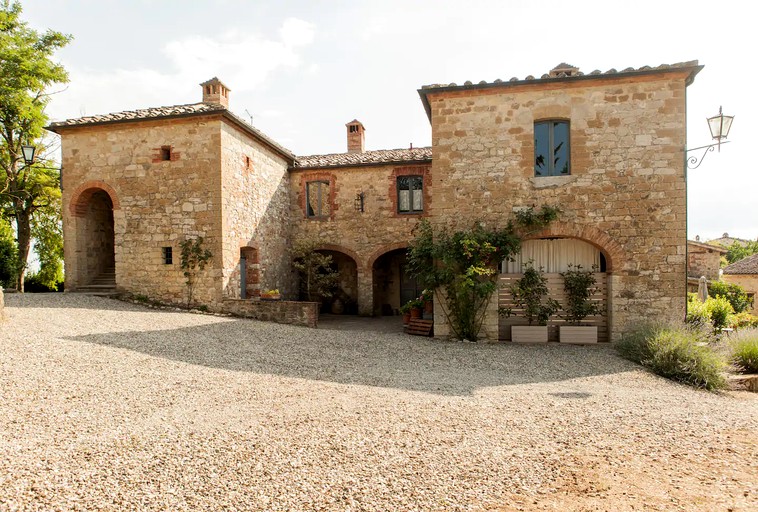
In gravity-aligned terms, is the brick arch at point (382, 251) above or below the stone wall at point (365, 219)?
below

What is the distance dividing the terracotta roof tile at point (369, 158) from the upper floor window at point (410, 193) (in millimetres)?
673

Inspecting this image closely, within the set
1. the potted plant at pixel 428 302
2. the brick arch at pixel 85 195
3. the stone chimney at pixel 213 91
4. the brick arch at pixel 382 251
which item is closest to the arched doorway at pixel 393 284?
the brick arch at pixel 382 251

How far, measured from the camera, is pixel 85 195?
39.7 feet

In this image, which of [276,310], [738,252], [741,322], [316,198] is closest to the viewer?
[276,310]

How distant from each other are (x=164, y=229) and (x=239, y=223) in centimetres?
191

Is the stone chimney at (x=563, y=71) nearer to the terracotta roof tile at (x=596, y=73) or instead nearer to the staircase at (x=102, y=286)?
the terracotta roof tile at (x=596, y=73)

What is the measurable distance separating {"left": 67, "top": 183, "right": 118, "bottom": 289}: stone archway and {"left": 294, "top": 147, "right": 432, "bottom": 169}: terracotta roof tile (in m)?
6.12

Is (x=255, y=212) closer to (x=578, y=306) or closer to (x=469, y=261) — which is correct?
(x=469, y=261)

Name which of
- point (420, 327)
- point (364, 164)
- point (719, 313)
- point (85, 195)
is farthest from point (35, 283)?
point (719, 313)

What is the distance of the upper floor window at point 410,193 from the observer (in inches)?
578

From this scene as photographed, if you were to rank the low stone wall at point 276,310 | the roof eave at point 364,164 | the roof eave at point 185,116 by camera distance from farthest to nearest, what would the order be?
the roof eave at point 364,164
the roof eave at point 185,116
the low stone wall at point 276,310

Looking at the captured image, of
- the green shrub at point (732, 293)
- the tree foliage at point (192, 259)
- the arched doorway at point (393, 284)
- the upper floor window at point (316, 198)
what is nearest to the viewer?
the tree foliage at point (192, 259)

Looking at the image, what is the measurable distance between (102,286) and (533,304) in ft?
38.2

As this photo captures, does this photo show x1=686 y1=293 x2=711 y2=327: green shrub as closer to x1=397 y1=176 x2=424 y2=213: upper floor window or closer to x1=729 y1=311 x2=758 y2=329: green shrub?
x1=729 y1=311 x2=758 y2=329: green shrub
